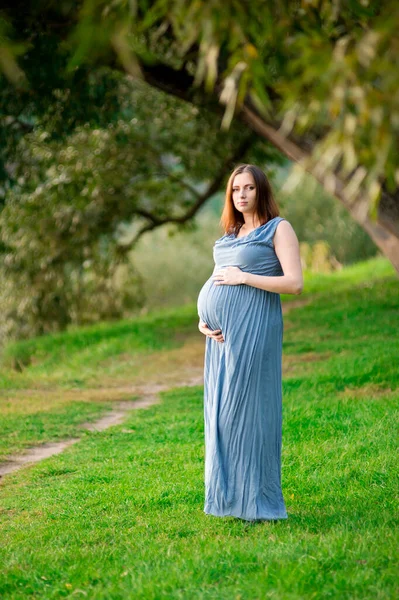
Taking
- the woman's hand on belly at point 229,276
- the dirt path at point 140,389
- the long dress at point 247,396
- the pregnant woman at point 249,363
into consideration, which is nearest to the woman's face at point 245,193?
the pregnant woman at point 249,363

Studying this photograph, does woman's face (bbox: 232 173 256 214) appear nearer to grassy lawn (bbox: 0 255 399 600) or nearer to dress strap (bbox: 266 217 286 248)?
dress strap (bbox: 266 217 286 248)

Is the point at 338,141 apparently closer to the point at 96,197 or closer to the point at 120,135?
the point at 120,135

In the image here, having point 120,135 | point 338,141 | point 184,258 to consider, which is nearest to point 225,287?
point 338,141

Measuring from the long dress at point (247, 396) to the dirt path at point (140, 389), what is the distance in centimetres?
276

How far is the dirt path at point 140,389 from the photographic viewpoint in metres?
8.06

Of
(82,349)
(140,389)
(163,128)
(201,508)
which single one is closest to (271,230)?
(201,508)

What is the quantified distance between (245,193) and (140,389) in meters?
6.73

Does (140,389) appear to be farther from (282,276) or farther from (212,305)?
(282,276)

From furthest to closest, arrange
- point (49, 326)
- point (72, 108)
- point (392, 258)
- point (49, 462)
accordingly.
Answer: point (49, 326), point (72, 108), point (392, 258), point (49, 462)

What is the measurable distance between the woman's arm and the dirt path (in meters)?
3.20

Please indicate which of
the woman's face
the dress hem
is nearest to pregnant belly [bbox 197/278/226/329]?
the woman's face

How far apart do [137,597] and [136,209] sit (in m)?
14.8

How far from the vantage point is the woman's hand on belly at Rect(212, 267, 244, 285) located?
5000 millimetres

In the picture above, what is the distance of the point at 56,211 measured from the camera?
17719 millimetres
